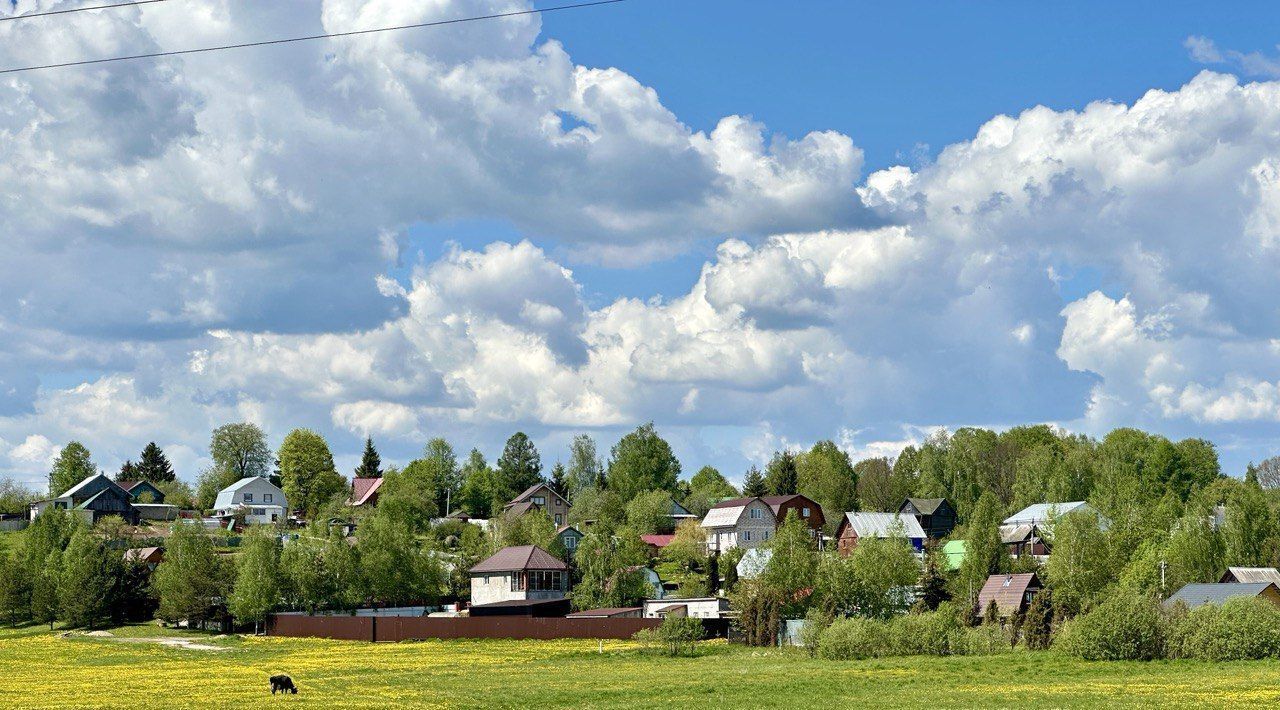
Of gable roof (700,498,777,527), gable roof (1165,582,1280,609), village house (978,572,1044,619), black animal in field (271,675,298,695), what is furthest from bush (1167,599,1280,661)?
gable roof (700,498,777,527)

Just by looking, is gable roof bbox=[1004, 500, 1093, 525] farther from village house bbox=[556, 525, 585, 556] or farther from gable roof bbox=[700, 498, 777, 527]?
village house bbox=[556, 525, 585, 556]

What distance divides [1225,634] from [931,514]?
106 metres

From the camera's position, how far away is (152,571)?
113562 mm

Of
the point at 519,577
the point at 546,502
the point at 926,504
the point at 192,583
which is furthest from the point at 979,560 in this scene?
the point at 546,502

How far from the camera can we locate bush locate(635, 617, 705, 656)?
75.2 meters

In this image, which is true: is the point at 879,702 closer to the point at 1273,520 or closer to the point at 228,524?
the point at 1273,520

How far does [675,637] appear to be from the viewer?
247ft

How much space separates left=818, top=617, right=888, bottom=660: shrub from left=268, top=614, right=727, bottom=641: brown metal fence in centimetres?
1820

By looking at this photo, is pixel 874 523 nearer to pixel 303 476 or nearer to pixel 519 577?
pixel 519 577

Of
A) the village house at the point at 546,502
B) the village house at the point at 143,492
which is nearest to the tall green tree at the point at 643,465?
the village house at the point at 546,502

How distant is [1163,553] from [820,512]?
6389cm

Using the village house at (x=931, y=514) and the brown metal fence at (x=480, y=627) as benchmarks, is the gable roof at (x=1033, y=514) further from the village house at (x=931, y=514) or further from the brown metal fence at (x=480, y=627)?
the brown metal fence at (x=480, y=627)

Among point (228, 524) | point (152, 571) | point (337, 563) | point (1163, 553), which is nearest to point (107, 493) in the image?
point (228, 524)

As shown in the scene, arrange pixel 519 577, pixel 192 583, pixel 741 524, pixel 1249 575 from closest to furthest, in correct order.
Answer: pixel 1249 575 → pixel 192 583 → pixel 519 577 → pixel 741 524
